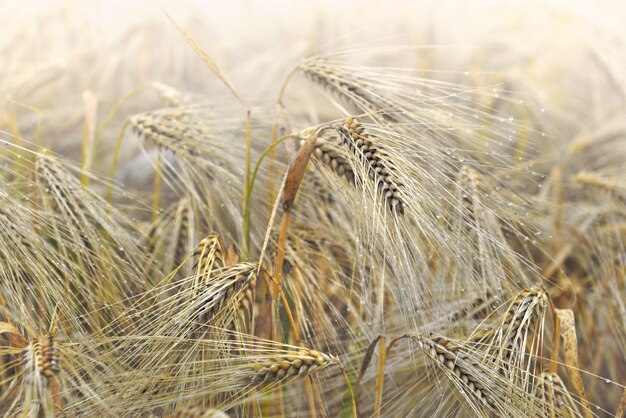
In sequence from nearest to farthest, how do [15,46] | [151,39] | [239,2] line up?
[15,46] < [151,39] < [239,2]

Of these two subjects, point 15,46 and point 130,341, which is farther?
point 15,46

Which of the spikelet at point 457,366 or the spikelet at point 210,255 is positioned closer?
the spikelet at point 457,366

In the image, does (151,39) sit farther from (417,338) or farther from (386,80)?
(417,338)

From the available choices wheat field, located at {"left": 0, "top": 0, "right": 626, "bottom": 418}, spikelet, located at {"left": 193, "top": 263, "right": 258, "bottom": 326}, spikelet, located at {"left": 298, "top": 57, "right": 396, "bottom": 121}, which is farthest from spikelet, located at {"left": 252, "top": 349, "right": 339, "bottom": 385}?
spikelet, located at {"left": 298, "top": 57, "right": 396, "bottom": 121}

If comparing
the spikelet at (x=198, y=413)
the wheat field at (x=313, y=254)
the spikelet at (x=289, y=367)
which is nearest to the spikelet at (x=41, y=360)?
the wheat field at (x=313, y=254)

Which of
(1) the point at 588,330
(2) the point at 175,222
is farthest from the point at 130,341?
(1) the point at 588,330

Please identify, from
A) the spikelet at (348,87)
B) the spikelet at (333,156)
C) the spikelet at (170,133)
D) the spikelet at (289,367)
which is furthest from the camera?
the spikelet at (170,133)

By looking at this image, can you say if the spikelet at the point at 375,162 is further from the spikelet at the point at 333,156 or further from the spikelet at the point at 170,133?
the spikelet at the point at 170,133

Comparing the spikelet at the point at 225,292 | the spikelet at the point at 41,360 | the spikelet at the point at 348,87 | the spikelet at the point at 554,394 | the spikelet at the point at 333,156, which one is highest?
the spikelet at the point at 348,87
